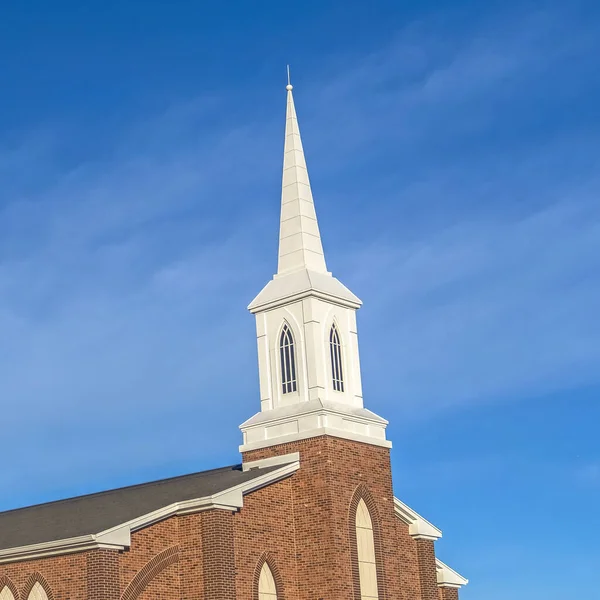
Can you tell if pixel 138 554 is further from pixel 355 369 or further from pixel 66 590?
pixel 355 369

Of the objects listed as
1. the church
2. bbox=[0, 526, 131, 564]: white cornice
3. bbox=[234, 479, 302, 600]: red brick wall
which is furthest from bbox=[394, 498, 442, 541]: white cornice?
bbox=[0, 526, 131, 564]: white cornice

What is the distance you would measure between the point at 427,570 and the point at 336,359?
8.02m

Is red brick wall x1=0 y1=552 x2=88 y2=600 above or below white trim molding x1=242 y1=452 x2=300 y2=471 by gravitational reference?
below

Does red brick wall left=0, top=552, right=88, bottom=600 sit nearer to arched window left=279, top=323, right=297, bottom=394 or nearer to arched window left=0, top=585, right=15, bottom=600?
arched window left=0, top=585, right=15, bottom=600

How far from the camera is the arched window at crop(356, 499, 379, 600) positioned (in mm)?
39250

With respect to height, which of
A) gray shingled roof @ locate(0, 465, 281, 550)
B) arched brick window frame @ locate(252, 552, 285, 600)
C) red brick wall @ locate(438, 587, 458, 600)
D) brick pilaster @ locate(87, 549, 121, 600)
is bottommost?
brick pilaster @ locate(87, 549, 121, 600)

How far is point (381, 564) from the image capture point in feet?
131

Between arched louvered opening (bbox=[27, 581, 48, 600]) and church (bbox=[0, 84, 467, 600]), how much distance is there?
0.15 feet

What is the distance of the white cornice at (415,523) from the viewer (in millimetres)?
43188

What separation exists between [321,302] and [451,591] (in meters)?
12.6

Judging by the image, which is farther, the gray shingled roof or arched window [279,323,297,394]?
arched window [279,323,297,394]

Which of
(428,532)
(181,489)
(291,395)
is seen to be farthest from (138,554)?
(428,532)

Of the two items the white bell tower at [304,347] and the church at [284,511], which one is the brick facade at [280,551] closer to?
the church at [284,511]

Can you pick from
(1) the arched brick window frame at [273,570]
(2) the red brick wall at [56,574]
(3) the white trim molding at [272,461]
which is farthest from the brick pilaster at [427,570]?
(2) the red brick wall at [56,574]
